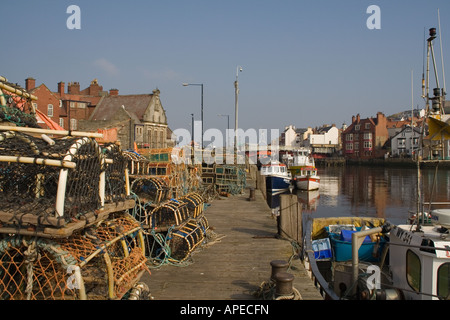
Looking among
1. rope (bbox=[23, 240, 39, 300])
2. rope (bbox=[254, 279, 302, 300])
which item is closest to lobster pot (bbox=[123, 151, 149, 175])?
rope (bbox=[254, 279, 302, 300])

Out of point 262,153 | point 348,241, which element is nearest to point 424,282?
point 348,241

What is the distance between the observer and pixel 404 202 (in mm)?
29781

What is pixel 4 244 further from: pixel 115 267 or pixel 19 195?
pixel 115 267

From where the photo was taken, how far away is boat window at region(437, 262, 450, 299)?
614cm

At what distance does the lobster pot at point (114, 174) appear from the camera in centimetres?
521

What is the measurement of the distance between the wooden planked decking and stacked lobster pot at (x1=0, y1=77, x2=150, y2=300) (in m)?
0.96

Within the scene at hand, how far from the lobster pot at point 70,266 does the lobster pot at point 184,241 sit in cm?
146

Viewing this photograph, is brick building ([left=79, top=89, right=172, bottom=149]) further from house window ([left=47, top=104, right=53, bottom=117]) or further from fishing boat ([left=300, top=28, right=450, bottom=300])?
fishing boat ([left=300, top=28, right=450, bottom=300])

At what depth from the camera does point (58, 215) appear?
12.2 feet

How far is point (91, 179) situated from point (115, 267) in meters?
1.26

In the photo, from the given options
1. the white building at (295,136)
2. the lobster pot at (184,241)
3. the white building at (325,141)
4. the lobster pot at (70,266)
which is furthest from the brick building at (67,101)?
the white building at (295,136)

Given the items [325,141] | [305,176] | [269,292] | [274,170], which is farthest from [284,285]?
[325,141]

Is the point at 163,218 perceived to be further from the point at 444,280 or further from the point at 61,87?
the point at 61,87

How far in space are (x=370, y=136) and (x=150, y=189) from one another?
8205 centimetres
